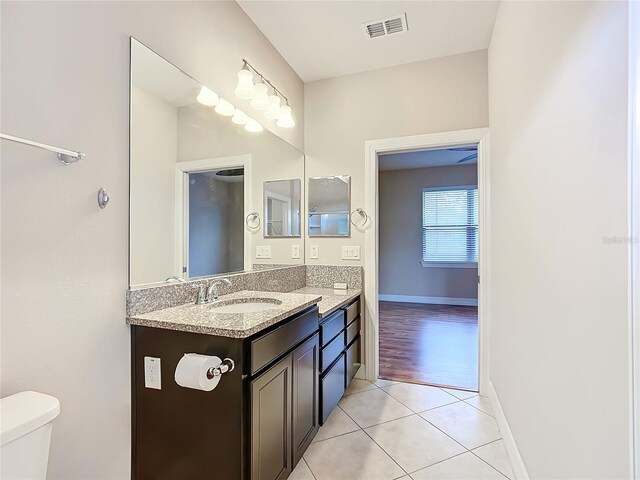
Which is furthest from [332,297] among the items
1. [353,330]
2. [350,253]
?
[350,253]

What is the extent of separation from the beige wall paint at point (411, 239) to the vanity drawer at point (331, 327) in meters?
4.39

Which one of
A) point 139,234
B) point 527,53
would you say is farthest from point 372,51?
point 139,234

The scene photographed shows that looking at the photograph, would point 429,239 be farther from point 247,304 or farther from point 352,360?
point 247,304

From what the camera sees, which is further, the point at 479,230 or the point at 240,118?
the point at 479,230

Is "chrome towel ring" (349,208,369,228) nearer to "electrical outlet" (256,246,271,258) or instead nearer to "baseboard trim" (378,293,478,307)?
"electrical outlet" (256,246,271,258)

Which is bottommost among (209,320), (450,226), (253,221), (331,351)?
(331,351)

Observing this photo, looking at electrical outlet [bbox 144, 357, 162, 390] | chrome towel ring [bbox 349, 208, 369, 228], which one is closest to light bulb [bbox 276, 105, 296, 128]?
chrome towel ring [bbox 349, 208, 369, 228]

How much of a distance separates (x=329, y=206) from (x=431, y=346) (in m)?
2.07

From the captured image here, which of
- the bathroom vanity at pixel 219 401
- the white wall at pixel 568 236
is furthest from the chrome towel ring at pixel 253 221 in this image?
the white wall at pixel 568 236

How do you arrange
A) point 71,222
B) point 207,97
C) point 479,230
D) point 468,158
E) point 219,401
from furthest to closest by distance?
point 468,158
point 479,230
point 207,97
point 219,401
point 71,222

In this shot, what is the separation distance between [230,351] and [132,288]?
0.52 meters

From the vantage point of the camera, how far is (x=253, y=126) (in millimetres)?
2275

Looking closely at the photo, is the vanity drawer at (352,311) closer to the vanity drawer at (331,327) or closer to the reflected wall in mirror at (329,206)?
the vanity drawer at (331,327)

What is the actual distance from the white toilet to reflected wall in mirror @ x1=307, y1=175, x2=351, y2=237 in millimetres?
2210
